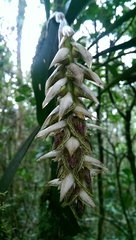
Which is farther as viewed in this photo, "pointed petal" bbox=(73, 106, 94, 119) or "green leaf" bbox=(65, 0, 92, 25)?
"green leaf" bbox=(65, 0, 92, 25)

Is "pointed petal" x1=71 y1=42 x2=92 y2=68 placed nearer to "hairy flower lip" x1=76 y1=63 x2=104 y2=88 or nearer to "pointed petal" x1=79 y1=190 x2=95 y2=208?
"hairy flower lip" x1=76 y1=63 x2=104 y2=88

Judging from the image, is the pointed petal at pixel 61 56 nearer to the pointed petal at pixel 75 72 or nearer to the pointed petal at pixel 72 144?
the pointed petal at pixel 75 72

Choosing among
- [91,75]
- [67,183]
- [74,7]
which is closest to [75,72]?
[91,75]

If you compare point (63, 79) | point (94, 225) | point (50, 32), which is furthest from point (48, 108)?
point (94, 225)

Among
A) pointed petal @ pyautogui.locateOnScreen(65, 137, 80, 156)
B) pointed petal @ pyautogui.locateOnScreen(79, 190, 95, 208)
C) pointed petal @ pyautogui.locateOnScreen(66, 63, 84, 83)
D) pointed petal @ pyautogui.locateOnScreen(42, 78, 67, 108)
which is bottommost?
pointed petal @ pyautogui.locateOnScreen(79, 190, 95, 208)

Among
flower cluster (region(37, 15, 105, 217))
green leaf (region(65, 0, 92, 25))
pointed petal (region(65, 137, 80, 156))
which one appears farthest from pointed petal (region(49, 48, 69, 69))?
green leaf (region(65, 0, 92, 25))

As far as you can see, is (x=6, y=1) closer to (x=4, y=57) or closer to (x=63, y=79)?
(x=4, y=57)
